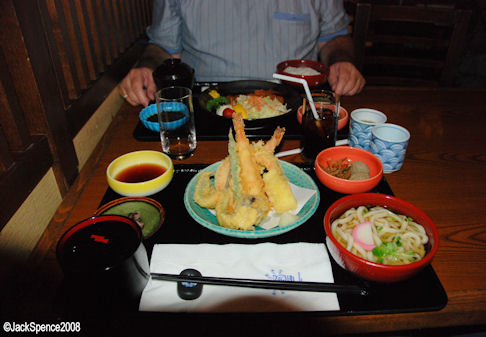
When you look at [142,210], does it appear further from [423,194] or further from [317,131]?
[423,194]

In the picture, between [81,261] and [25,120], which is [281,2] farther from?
[81,261]

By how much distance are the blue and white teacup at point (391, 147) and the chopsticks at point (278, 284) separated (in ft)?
Result: 2.55

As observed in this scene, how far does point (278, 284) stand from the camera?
3.43ft

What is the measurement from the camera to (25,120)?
6.12ft

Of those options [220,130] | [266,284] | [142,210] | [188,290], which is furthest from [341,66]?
[188,290]

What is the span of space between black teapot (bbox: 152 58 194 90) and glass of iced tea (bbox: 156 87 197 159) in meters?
0.26

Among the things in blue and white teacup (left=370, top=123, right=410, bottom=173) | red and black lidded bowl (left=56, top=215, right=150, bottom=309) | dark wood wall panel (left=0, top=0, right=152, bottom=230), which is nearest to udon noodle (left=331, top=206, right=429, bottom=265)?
blue and white teacup (left=370, top=123, right=410, bottom=173)

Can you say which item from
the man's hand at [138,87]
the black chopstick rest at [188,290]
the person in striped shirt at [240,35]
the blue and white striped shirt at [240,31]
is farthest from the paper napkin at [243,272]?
the blue and white striped shirt at [240,31]

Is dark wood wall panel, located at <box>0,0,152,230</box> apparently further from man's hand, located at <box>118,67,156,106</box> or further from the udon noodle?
the udon noodle

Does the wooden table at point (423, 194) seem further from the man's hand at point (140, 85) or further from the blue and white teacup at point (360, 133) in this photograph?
the blue and white teacup at point (360, 133)

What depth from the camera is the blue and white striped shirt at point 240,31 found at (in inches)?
111

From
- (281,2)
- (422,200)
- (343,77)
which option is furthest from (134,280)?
(281,2)

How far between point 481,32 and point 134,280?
578 cm

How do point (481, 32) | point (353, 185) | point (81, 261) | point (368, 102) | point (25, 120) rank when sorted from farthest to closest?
point (481, 32)
point (368, 102)
point (25, 120)
point (353, 185)
point (81, 261)
